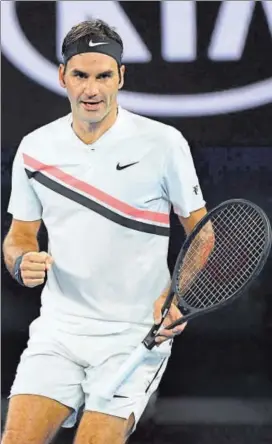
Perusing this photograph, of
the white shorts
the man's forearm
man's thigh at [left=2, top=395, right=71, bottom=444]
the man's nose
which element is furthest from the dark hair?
man's thigh at [left=2, top=395, right=71, bottom=444]

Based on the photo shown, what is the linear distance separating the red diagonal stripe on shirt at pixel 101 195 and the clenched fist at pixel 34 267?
0.87 ft

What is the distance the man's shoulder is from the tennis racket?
0.50 meters

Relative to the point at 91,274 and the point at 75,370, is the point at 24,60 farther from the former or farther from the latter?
the point at 75,370

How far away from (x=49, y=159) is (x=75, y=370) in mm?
576

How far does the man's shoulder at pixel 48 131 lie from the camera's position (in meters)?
2.21

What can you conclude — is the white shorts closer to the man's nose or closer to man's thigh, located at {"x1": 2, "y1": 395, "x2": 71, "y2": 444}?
man's thigh, located at {"x1": 2, "y1": 395, "x2": 71, "y2": 444}

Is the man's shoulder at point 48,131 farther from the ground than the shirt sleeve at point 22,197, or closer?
farther from the ground

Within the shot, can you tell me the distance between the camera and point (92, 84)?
2.07 metres

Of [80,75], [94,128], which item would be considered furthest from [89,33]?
[94,128]

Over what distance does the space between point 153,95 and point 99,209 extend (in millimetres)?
416

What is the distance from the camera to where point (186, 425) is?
2.36 meters

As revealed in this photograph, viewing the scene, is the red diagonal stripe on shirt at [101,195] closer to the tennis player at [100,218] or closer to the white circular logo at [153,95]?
the tennis player at [100,218]

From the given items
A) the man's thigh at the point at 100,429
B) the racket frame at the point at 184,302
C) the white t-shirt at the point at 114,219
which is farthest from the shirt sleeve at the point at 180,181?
the man's thigh at the point at 100,429

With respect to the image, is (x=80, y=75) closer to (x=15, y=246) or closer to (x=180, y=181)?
(x=180, y=181)
